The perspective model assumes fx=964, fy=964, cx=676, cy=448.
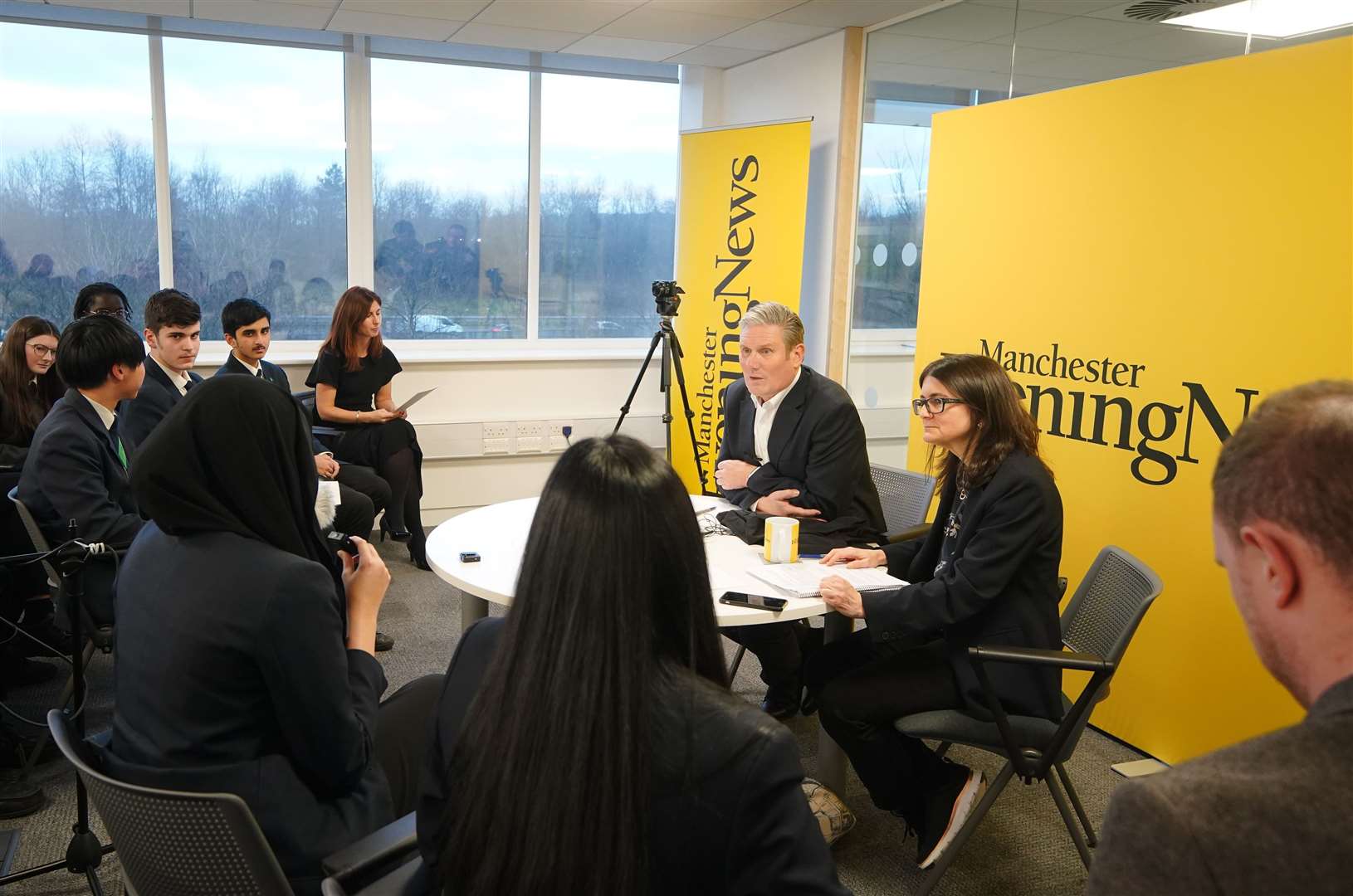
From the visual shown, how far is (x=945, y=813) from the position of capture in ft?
8.02

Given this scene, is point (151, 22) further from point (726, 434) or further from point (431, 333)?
point (726, 434)

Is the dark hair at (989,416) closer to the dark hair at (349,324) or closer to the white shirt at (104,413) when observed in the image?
the white shirt at (104,413)

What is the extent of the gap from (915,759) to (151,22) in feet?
17.9

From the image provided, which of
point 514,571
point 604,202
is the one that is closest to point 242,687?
point 514,571

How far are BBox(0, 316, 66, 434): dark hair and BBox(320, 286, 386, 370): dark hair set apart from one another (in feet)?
4.74

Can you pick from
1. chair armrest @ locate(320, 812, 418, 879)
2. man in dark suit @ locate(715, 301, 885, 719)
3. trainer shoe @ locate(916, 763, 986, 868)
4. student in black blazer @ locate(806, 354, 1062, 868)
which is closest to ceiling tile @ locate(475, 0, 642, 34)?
man in dark suit @ locate(715, 301, 885, 719)

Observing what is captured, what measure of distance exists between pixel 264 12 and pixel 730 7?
7.75ft

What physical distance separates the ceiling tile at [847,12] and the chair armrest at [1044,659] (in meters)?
3.30

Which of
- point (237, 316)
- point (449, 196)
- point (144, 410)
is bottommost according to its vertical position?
point (144, 410)

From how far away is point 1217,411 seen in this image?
295cm

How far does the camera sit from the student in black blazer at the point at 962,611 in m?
2.36

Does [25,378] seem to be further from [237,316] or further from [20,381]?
[237,316]

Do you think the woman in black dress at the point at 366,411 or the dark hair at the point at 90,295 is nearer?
→ the dark hair at the point at 90,295

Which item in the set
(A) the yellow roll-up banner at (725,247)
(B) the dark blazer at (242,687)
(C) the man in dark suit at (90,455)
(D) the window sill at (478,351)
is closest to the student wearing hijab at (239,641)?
(B) the dark blazer at (242,687)
